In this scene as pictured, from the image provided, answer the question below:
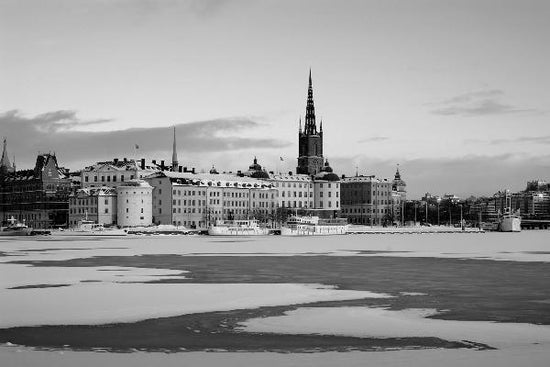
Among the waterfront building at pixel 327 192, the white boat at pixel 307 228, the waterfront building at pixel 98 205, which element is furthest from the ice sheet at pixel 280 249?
the waterfront building at pixel 327 192

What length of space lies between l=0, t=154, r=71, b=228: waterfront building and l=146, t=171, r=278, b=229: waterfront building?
28505 mm

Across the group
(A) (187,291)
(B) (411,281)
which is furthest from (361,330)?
(B) (411,281)

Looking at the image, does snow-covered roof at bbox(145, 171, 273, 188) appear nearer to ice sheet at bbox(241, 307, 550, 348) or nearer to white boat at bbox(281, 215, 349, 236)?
white boat at bbox(281, 215, 349, 236)

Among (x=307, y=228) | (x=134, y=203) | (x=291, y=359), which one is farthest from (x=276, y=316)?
(x=134, y=203)

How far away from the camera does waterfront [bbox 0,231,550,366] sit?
16078 mm

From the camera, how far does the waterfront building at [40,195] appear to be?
6845 inches

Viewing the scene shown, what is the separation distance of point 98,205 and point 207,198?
2255cm

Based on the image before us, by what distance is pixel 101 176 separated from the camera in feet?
538

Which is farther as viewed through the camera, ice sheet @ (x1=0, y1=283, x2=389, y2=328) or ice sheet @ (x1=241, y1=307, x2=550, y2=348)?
ice sheet @ (x1=0, y1=283, x2=389, y2=328)

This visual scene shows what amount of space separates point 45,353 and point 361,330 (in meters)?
7.38

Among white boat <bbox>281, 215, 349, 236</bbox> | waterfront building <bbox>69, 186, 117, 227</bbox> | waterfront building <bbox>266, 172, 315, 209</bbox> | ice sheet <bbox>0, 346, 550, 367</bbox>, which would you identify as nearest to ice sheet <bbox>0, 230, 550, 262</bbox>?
ice sheet <bbox>0, 346, 550, 367</bbox>

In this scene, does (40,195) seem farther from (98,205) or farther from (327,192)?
(327,192)

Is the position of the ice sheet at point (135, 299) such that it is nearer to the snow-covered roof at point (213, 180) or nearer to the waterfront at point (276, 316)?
the waterfront at point (276, 316)

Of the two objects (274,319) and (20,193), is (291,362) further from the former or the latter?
(20,193)
